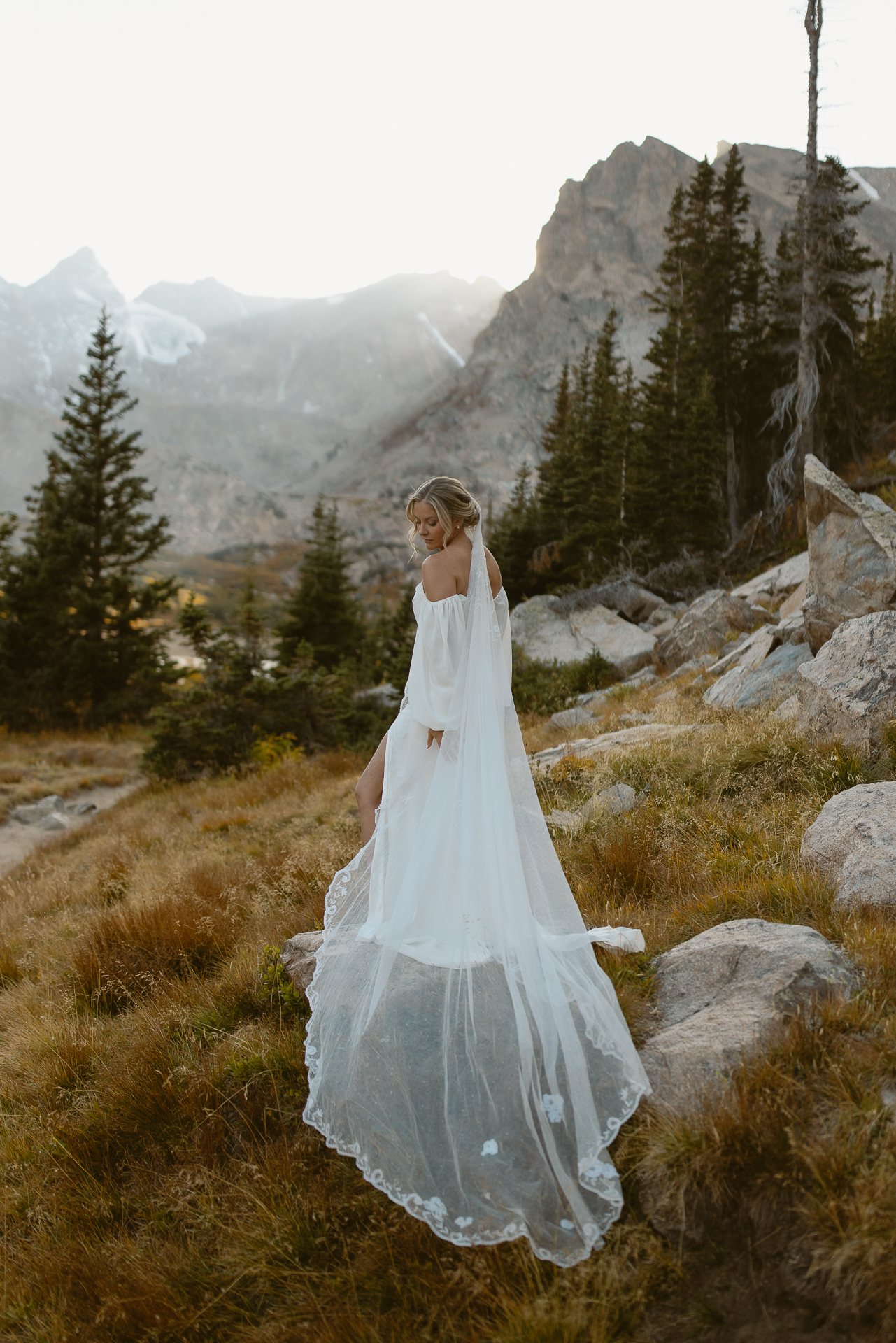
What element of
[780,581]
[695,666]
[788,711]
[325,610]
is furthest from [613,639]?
[325,610]

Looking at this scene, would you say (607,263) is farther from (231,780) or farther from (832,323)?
(231,780)

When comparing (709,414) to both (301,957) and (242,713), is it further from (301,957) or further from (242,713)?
(301,957)

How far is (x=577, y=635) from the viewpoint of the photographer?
16.0 m

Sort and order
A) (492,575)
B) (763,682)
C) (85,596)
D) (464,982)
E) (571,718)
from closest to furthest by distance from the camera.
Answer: (464,982)
(492,575)
(763,682)
(571,718)
(85,596)

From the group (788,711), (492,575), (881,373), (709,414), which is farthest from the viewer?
(881,373)

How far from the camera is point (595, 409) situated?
24.5m

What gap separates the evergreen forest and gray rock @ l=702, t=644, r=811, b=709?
10.7m

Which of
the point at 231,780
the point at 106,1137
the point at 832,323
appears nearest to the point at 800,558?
the point at 832,323

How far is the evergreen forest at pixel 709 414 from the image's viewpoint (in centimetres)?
1945

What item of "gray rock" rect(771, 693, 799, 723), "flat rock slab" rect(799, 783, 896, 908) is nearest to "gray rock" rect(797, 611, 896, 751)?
"gray rock" rect(771, 693, 799, 723)

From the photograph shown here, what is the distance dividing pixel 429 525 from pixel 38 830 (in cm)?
996

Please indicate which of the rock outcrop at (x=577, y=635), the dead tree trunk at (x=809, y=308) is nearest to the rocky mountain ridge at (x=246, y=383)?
the rock outcrop at (x=577, y=635)

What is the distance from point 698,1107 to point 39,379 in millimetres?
213945

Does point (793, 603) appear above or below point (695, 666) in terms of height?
above
